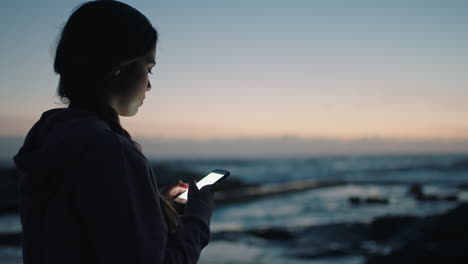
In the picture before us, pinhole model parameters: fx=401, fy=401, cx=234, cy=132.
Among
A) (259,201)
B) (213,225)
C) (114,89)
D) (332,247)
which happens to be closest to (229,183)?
(259,201)

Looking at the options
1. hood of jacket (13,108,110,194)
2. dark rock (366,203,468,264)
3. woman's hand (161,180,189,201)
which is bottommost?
dark rock (366,203,468,264)

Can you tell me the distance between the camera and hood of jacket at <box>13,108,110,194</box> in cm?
111

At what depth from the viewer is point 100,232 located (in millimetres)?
1098

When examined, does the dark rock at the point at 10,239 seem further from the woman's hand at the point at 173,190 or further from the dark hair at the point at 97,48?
Result: the dark hair at the point at 97,48

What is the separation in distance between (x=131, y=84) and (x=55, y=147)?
1.17ft

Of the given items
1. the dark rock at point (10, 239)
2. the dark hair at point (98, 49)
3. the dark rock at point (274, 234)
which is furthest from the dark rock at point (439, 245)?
the dark rock at point (10, 239)

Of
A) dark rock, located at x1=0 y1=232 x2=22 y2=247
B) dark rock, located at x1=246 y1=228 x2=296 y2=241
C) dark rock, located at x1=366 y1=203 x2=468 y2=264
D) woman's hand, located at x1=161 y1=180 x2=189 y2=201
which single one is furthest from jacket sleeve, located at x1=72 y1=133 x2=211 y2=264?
dark rock, located at x1=246 y1=228 x2=296 y2=241

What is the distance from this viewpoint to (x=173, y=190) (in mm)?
1707

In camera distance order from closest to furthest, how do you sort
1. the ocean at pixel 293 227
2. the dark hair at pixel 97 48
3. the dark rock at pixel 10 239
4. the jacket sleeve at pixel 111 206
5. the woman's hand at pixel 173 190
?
the jacket sleeve at pixel 111 206, the dark hair at pixel 97 48, the woman's hand at pixel 173 190, the ocean at pixel 293 227, the dark rock at pixel 10 239

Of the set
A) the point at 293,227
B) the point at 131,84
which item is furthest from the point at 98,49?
the point at 293,227

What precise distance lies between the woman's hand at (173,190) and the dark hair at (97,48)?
16.6 inches

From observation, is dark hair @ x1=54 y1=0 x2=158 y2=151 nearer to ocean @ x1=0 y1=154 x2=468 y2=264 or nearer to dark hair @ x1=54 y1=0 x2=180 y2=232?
dark hair @ x1=54 y1=0 x2=180 y2=232

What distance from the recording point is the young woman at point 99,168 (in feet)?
3.62

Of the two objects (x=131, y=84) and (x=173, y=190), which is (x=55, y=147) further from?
(x=173, y=190)
